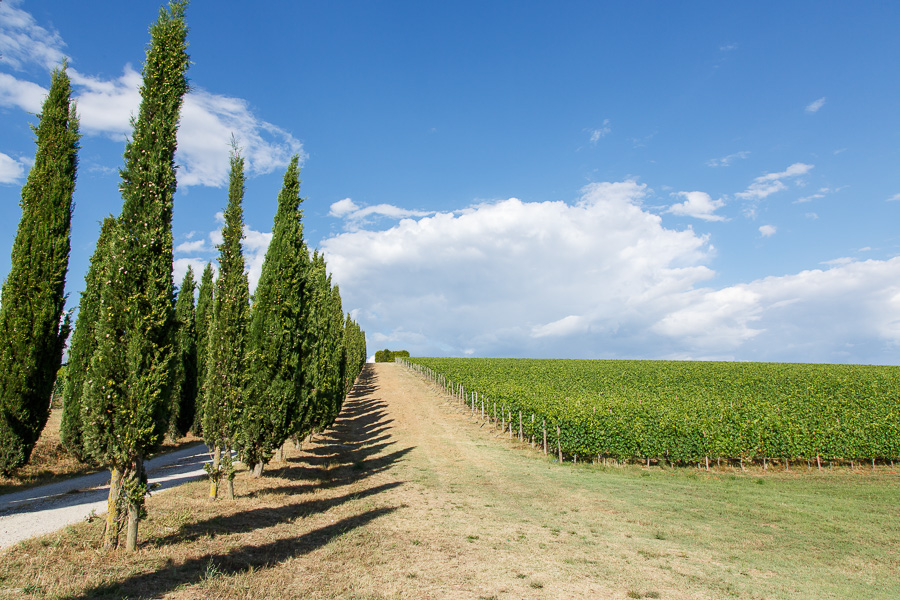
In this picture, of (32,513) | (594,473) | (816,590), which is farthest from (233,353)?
(594,473)

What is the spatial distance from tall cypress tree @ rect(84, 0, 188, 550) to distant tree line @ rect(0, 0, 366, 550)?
0.8 inches

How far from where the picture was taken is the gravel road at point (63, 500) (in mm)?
9109

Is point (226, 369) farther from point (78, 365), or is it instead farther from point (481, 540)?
point (481, 540)

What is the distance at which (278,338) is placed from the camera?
13.2m

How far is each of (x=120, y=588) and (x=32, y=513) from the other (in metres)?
6.77

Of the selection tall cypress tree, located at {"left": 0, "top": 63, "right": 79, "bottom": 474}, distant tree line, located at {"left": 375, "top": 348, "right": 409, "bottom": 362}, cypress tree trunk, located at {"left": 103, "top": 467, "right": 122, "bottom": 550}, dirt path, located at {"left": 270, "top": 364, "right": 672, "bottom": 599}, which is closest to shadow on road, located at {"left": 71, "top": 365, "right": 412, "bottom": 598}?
dirt path, located at {"left": 270, "top": 364, "right": 672, "bottom": 599}

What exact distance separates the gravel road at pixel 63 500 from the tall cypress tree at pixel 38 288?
173 centimetres

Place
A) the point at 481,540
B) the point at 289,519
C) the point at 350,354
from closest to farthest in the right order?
the point at 481,540, the point at 289,519, the point at 350,354

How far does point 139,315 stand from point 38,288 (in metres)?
9.06

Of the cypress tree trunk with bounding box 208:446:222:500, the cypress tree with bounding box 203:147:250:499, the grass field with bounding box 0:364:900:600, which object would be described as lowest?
the grass field with bounding box 0:364:900:600

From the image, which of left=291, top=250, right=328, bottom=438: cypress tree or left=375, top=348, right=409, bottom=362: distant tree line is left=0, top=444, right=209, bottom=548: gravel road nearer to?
left=291, top=250, right=328, bottom=438: cypress tree

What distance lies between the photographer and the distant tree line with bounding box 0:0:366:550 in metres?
7.50

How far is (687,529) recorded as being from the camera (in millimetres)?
11414

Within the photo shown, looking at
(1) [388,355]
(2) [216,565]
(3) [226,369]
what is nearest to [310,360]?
(3) [226,369]
